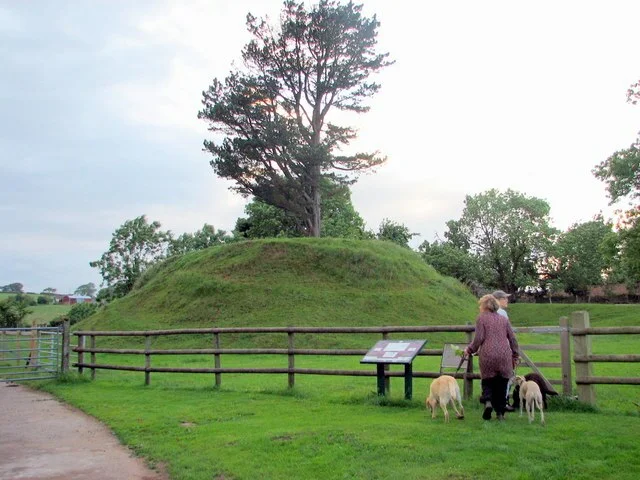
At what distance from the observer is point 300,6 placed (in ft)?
134

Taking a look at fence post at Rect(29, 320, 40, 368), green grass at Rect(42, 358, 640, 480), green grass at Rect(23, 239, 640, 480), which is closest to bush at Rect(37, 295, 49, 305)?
green grass at Rect(23, 239, 640, 480)

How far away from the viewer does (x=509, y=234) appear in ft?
201

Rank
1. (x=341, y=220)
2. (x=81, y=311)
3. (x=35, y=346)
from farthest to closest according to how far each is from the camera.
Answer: (x=341, y=220) → (x=81, y=311) → (x=35, y=346)

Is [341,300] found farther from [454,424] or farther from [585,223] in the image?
[585,223]

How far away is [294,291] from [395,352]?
946 inches

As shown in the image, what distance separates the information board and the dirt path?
3.91 meters

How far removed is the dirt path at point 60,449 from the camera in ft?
22.2

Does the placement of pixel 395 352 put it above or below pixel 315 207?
below

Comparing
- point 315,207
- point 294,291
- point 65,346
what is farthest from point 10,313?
point 65,346

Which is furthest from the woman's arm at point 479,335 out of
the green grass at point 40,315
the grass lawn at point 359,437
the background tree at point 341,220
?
the background tree at point 341,220

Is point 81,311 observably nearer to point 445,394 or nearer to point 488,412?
point 445,394

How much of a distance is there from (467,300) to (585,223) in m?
31.0

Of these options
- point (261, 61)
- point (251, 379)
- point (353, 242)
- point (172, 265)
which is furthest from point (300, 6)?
point (251, 379)

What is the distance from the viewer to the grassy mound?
103 feet
